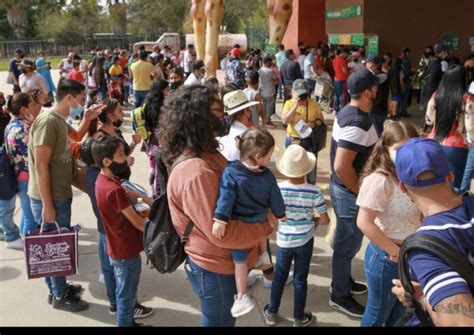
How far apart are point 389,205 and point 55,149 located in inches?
96.5

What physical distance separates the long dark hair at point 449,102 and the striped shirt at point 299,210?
1796 mm

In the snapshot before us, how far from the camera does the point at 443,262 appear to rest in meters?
1.45

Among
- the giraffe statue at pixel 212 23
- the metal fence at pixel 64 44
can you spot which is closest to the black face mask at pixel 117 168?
the giraffe statue at pixel 212 23

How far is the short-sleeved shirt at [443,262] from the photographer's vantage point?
1.42 m

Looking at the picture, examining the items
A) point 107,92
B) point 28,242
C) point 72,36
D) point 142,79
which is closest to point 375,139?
point 28,242

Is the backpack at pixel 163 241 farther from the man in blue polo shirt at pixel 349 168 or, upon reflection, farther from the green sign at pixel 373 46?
the green sign at pixel 373 46

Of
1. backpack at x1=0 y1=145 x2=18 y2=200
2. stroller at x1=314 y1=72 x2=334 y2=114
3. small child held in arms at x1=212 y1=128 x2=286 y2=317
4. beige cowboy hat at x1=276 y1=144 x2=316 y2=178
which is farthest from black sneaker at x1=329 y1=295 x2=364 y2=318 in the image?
stroller at x1=314 y1=72 x2=334 y2=114

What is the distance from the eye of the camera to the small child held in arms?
7.53 ft

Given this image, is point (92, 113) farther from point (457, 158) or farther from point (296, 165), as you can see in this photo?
point (457, 158)

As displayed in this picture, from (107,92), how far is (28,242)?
390 inches

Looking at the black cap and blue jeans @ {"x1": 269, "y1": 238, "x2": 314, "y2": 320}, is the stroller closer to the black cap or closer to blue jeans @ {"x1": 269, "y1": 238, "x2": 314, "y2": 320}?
the black cap

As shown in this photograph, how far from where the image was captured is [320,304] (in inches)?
153

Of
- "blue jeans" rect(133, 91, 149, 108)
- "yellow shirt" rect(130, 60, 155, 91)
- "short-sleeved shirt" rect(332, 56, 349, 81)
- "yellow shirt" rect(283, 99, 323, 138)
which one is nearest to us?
"yellow shirt" rect(283, 99, 323, 138)

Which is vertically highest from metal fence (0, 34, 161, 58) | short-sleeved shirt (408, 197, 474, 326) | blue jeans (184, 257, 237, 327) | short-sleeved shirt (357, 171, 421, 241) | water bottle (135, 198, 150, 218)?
metal fence (0, 34, 161, 58)
